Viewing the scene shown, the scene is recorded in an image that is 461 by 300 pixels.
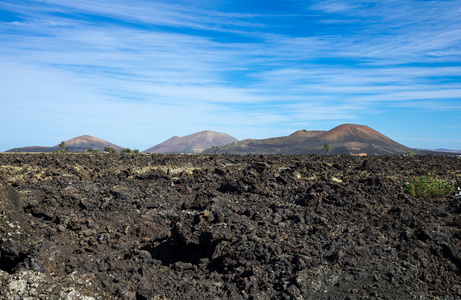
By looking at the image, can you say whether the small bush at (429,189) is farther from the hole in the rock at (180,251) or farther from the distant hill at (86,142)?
the distant hill at (86,142)

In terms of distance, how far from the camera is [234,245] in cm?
700

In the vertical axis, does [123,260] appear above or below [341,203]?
below

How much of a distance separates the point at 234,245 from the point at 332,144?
120705 mm

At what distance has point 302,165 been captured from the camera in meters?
19.0

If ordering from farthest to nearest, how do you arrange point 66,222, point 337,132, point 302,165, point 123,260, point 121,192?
1. point 337,132
2. point 302,165
3. point 121,192
4. point 66,222
5. point 123,260

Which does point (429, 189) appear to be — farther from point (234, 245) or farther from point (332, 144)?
point (332, 144)

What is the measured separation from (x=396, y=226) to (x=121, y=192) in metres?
8.17

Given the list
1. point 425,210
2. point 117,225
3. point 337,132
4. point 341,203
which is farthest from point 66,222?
point 337,132

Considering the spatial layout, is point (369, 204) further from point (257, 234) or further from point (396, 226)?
point (257, 234)

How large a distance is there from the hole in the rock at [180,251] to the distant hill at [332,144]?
89175 millimetres

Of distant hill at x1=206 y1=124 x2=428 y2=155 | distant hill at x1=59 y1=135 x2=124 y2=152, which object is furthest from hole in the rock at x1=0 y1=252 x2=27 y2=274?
distant hill at x1=59 y1=135 x2=124 y2=152

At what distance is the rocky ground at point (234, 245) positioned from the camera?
5.77 m

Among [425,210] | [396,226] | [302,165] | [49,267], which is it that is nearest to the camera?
[49,267]

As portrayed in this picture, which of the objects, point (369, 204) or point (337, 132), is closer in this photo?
point (369, 204)
